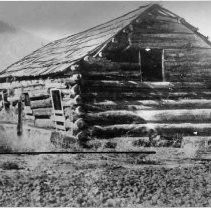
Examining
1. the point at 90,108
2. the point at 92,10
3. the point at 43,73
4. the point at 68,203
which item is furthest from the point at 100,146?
the point at 92,10

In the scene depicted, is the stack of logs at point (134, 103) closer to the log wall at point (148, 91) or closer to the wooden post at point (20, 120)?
the log wall at point (148, 91)

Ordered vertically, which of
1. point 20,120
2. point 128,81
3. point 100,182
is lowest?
point 100,182

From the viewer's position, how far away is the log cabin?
836cm

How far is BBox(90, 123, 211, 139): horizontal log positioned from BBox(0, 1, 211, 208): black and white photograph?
0.02m

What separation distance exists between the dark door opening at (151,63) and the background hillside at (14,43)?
2529mm

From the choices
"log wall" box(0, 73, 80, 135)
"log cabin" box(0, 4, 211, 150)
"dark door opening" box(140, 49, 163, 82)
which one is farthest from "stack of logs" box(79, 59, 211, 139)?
"log wall" box(0, 73, 80, 135)

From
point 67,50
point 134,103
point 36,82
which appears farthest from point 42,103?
point 134,103

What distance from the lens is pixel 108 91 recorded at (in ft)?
28.1

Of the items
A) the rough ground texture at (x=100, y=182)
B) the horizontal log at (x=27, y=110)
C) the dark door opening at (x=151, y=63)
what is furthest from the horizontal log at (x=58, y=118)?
Answer: the dark door opening at (x=151, y=63)

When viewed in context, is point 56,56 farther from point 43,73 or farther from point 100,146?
point 100,146

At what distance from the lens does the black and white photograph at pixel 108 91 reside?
26.2ft

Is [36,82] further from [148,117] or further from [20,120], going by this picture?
[148,117]

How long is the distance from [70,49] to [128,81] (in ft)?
5.62

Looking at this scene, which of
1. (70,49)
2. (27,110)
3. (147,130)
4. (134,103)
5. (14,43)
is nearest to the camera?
(147,130)
